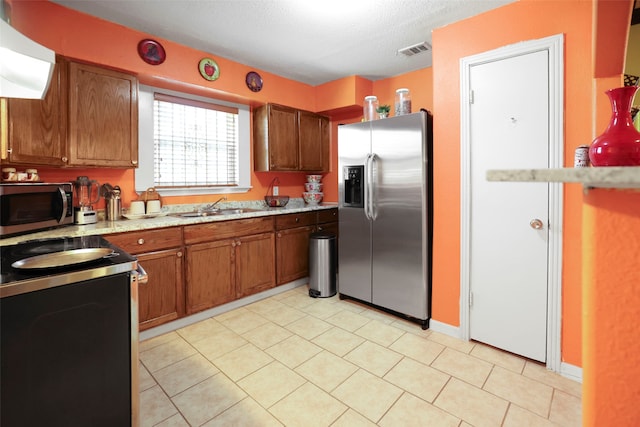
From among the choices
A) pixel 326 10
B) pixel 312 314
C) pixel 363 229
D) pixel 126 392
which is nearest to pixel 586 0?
pixel 326 10

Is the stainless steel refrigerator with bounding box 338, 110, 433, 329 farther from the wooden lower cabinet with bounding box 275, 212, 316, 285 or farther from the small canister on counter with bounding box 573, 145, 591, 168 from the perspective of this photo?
the small canister on counter with bounding box 573, 145, 591, 168

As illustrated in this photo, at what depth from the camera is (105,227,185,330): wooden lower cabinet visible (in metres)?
2.42

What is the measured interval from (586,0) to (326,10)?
169 centimetres

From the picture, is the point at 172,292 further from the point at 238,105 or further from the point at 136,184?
the point at 238,105

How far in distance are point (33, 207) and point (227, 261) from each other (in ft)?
4.81

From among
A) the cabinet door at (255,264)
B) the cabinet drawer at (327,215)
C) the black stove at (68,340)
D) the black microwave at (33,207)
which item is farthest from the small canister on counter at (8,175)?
the cabinet drawer at (327,215)

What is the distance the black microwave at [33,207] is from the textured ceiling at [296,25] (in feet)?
4.66

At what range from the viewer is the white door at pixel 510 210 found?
82.3 inches

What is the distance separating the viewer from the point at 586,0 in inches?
74.4

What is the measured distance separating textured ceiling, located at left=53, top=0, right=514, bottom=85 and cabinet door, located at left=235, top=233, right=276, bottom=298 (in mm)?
1917

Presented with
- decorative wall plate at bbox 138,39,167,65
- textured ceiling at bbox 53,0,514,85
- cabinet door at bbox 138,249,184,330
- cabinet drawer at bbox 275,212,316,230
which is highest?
textured ceiling at bbox 53,0,514,85

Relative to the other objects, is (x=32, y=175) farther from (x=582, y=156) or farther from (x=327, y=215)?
(x=582, y=156)

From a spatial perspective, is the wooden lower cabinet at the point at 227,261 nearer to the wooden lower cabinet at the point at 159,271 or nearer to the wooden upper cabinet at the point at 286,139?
the wooden lower cabinet at the point at 159,271

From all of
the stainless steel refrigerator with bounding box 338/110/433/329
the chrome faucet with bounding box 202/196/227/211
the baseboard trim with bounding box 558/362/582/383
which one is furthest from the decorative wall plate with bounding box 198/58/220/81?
the baseboard trim with bounding box 558/362/582/383
